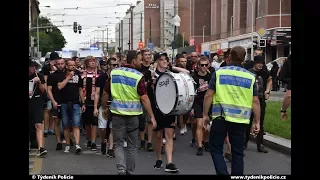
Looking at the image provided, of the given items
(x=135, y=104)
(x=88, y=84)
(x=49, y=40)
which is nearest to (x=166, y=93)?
(x=135, y=104)

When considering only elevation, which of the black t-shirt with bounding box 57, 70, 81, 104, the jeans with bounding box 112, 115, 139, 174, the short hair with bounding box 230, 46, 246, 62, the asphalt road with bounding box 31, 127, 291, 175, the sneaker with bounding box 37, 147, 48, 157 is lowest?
the asphalt road with bounding box 31, 127, 291, 175

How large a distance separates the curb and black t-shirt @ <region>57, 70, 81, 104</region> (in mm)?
4143

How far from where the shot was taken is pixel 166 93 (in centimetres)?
859

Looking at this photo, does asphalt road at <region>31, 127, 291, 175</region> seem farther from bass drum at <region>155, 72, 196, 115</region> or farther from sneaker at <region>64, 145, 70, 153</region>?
bass drum at <region>155, 72, 196, 115</region>

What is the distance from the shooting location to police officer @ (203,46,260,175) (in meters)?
6.67

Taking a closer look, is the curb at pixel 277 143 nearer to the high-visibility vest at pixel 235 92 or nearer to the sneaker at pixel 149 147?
the sneaker at pixel 149 147

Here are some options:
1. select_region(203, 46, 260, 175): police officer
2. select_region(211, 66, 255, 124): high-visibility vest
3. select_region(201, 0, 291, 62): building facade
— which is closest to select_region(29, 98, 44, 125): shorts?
select_region(203, 46, 260, 175): police officer

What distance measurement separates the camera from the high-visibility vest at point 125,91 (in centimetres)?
759

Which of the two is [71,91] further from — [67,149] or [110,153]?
[110,153]

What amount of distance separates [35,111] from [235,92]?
14.8ft
